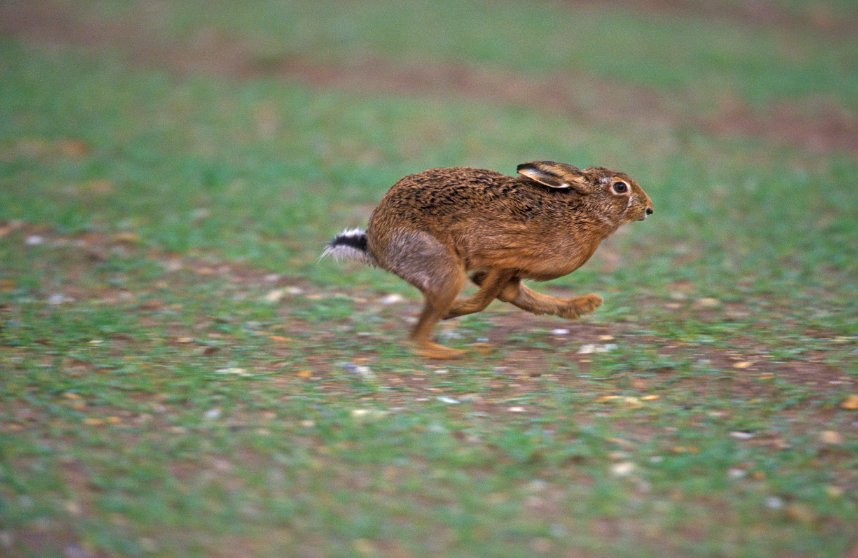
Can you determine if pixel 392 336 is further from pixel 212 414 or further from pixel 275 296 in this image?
pixel 212 414

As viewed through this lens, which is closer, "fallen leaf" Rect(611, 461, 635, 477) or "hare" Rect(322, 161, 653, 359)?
"fallen leaf" Rect(611, 461, 635, 477)

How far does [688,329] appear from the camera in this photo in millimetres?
6789

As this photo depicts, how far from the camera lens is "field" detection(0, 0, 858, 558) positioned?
4469mm

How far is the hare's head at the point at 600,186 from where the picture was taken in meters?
6.39

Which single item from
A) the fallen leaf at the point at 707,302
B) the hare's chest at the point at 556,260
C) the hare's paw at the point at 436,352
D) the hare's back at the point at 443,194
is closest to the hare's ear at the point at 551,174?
the hare's back at the point at 443,194

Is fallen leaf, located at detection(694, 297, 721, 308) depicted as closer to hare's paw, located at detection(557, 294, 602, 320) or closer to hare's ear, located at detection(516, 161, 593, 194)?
hare's paw, located at detection(557, 294, 602, 320)

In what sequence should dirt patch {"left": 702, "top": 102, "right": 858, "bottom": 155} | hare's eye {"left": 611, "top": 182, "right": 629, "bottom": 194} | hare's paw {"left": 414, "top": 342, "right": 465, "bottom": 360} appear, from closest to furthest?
1. hare's paw {"left": 414, "top": 342, "right": 465, "bottom": 360}
2. hare's eye {"left": 611, "top": 182, "right": 629, "bottom": 194}
3. dirt patch {"left": 702, "top": 102, "right": 858, "bottom": 155}

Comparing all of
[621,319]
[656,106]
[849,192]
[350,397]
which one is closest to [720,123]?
→ [656,106]

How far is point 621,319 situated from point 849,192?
5.13m

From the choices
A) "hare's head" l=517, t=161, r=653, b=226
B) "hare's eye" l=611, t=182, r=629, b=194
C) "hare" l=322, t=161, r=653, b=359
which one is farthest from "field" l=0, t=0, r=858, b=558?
"hare's eye" l=611, t=182, r=629, b=194

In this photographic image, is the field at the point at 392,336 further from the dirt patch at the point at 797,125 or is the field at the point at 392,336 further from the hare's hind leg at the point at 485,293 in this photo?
the hare's hind leg at the point at 485,293

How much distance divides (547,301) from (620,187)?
93cm

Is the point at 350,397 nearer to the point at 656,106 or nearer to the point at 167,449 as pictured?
the point at 167,449

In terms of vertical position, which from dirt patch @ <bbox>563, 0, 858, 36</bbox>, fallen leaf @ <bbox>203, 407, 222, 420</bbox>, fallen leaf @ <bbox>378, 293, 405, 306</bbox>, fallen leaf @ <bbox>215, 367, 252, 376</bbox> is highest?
dirt patch @ <bbox>563, 0, 858, 36</bbox>
